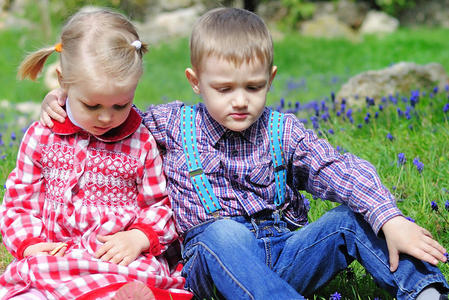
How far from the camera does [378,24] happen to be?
16.3 m

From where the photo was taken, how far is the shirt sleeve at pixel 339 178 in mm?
2447

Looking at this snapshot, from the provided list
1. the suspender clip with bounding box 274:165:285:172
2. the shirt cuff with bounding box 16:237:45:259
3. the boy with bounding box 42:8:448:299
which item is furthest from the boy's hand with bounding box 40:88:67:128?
the suspender clip with bounding box 274:165:285:172

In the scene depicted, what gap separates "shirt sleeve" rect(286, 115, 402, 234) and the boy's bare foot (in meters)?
0.89

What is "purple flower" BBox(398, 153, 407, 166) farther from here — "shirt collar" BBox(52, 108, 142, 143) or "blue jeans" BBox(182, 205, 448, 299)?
"shirt collar" BBox(52, 108, 142, 143)

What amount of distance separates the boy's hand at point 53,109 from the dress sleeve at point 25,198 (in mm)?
49

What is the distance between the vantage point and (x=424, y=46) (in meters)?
12.6

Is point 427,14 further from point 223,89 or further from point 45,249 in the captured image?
point 45,249

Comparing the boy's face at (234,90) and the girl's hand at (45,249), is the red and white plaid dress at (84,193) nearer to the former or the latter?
the girl's hand at (45,249)

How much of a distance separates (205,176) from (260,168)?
26cm

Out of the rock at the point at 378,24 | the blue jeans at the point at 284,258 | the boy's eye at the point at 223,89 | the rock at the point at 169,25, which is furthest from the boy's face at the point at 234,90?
the rock at the point at 378,24

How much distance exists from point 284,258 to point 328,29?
45.7 ft

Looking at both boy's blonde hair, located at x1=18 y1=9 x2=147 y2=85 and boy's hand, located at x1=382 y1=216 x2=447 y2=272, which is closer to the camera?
boy's hand, located at x1=382 y1=216 x2=447 y2=272

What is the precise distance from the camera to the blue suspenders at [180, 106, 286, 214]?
2730 mm

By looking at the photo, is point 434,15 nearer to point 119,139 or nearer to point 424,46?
point 424,46
